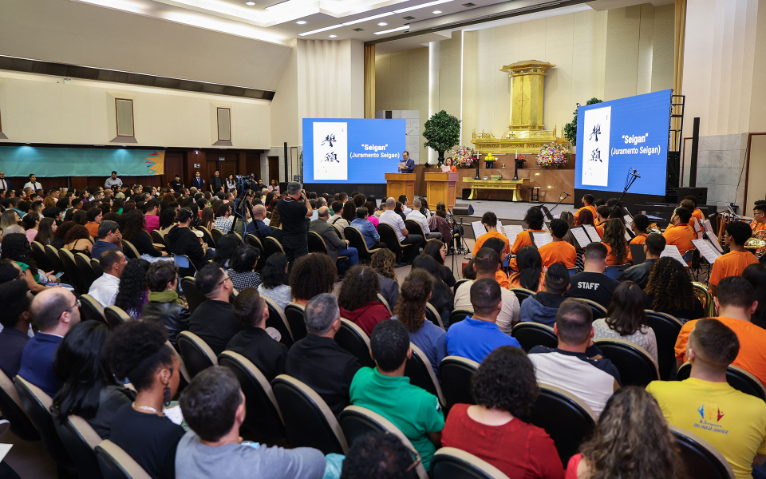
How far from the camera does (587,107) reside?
1238 cm

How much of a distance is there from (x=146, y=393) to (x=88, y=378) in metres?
0.32

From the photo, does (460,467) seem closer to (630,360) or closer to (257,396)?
(257,396)

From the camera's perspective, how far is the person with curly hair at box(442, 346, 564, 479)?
150 centimetres

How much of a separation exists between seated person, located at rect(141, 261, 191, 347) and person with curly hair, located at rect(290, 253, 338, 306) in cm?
71

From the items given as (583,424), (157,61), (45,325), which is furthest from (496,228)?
(157,61)

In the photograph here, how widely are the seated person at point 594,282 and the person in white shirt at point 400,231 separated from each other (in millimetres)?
3743

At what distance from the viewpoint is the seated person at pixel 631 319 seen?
255 centimetres

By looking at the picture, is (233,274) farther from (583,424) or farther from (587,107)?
(587,107)

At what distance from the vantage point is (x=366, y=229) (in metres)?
6.82

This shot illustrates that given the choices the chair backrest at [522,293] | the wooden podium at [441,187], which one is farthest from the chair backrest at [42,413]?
the wooden podium at [441,187]

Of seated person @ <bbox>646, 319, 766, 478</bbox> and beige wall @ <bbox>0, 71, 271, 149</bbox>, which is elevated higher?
beige wall @ <bbox>0, 71, 271, 149</bbox>

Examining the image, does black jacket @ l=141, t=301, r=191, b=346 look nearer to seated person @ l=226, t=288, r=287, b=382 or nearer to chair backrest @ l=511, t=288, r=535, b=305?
seated person @ l=226, t=288, r=287, b=382

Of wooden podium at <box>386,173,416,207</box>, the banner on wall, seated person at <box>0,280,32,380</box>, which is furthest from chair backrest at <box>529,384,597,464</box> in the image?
the banner on wall

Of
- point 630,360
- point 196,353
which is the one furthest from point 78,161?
point 630,360
